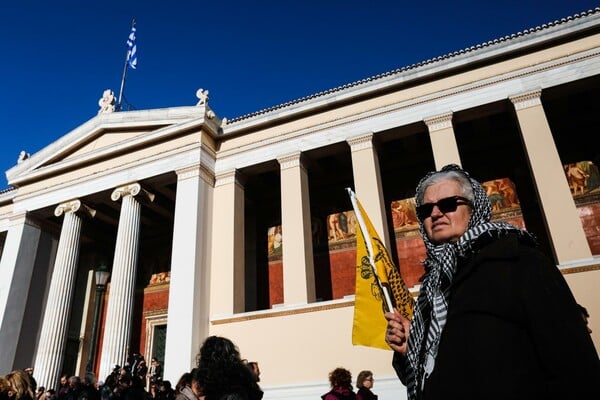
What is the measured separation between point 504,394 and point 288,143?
42.9 feet

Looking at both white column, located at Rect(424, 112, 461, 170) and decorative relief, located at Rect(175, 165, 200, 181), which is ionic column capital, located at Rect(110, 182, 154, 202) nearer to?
decorative relief, located at Rect(175, 165, 200, 181)

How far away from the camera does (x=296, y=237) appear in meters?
12.6

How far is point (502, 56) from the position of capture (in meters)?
12.2

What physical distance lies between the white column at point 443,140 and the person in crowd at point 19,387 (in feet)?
32.3

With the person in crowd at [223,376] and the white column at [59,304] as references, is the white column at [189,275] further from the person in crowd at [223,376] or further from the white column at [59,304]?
the person in crowd at [223,376]

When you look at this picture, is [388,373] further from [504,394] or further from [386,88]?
[504,394]

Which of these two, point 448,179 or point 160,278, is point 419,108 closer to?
point 448,179

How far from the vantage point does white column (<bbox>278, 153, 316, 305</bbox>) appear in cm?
1191

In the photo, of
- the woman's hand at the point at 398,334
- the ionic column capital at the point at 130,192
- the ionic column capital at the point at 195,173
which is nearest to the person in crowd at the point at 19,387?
the woman's hand at the point at 398,334

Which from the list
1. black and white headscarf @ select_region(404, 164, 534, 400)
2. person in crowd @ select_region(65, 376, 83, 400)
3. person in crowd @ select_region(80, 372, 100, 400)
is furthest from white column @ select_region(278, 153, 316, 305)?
black and white headscarf @ select_region(404, 164, 534, 400)

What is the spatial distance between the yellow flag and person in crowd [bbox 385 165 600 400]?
3.29 feet

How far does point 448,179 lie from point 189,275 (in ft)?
37.6

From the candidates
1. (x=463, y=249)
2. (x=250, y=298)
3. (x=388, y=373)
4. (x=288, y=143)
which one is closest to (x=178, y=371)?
(x=250, y=298)

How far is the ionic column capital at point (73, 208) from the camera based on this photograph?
15.5m
